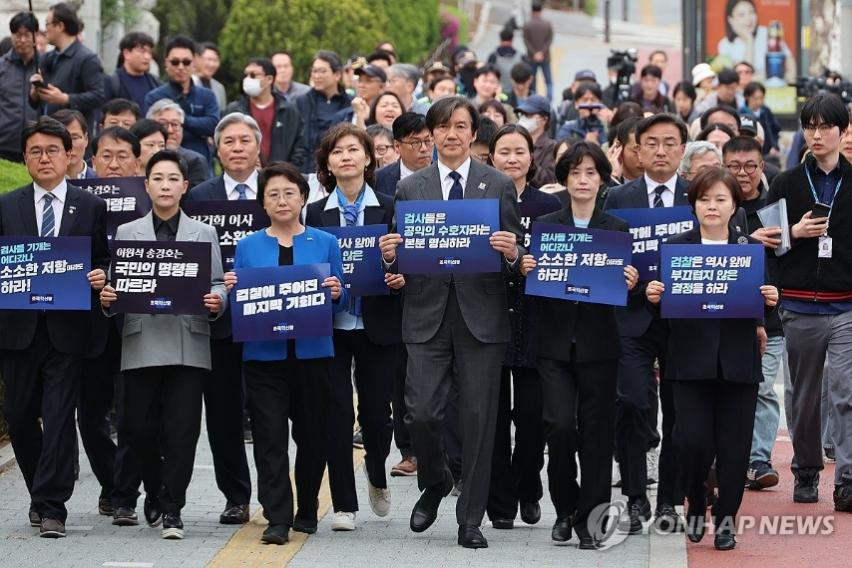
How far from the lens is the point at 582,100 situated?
18438mm

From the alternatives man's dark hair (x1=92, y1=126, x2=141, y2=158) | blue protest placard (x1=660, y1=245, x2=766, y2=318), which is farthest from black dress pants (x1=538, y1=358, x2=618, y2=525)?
man's dark hair (x1=92, y1=126, x2=141, y2=158)

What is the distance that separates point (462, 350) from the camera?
32.7 feet

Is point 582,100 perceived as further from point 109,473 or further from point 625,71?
point 109,473

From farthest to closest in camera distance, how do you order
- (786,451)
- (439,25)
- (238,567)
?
Answer: (439,25) < (786,451) < (238,567)

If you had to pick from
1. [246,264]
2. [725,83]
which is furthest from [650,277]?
[725,83]

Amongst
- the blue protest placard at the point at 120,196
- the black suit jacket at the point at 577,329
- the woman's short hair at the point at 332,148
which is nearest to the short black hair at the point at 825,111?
the black suit jacket at the point at 577,329

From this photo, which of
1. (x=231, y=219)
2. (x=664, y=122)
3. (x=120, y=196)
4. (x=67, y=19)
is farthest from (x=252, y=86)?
(x=664, y=122)

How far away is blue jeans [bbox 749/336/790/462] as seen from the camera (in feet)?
38.2

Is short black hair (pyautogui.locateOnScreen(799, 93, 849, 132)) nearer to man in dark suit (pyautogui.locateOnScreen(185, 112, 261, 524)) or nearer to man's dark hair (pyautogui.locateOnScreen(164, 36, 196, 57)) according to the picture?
man in dark suit (pyautogui.locateOnScreen(185, 112, 261, 524))

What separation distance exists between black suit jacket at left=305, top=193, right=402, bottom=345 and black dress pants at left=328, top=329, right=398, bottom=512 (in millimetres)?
68

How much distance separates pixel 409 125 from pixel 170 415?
2.77m

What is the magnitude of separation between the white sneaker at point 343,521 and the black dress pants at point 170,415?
844 millimetres

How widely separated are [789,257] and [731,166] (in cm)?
77

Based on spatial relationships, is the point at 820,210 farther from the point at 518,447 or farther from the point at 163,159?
the point at 163,159
